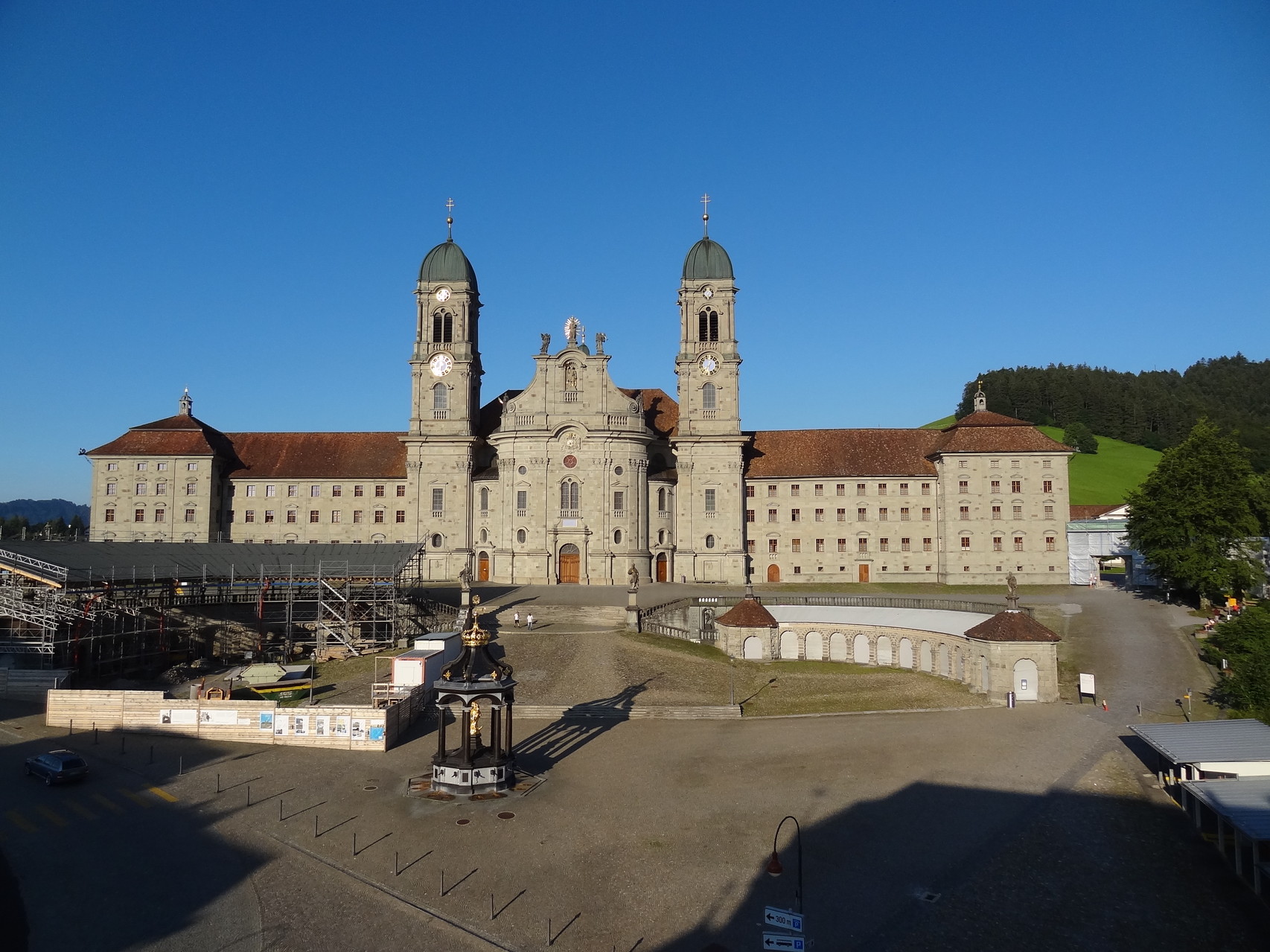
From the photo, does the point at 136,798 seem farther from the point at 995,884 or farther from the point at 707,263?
the point at 707,263

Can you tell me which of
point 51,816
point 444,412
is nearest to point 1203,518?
point 444,412

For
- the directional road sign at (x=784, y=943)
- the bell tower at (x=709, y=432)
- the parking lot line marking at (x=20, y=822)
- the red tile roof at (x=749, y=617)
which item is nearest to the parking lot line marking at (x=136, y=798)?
the parking lot line marking at (x=20, y=822)

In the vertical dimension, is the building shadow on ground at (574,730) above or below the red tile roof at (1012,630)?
below

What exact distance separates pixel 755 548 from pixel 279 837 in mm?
54464

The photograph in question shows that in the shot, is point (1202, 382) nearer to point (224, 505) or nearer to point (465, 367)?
point (465, 367)

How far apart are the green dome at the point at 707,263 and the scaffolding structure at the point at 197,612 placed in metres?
34.9

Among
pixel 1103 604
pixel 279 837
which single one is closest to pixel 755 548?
pixel 1103 604

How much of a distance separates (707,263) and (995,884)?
192 feet

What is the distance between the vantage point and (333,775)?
28.4 metres

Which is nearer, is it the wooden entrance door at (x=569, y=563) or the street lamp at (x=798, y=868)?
the street lamp at (x=798, y=868)

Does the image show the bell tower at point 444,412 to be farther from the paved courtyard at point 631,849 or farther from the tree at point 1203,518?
the tree at point 1203,518

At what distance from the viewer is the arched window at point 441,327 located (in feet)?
237

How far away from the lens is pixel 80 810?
2525cm

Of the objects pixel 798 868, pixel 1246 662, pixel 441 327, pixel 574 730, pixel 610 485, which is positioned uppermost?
pixel 441 327
